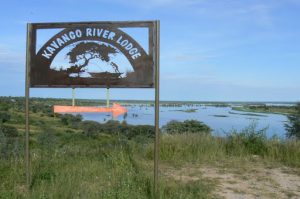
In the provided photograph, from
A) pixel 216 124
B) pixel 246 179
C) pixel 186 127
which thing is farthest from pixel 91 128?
pixel 246 179

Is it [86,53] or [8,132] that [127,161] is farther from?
[8,132]

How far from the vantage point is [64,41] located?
6438 millimetres

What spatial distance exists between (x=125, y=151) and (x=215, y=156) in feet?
6.52

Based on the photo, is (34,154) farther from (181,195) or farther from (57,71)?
(181,195)

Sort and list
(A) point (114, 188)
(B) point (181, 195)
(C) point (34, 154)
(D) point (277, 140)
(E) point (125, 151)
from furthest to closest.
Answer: (D) point (277, 140), (E) point (125, 151), (C) point (34, 154), (A) point (114, 188), (B) point (181, 195)

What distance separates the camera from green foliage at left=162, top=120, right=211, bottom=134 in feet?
39.6

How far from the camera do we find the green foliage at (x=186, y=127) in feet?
39.6

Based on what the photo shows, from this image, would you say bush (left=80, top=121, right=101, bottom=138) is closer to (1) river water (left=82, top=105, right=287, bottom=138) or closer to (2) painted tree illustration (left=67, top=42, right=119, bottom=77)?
(1) river water (left=82, top=105, right=287, bottom=138)

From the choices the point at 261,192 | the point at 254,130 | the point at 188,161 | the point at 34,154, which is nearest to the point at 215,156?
the point at 188,161

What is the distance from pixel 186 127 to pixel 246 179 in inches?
241

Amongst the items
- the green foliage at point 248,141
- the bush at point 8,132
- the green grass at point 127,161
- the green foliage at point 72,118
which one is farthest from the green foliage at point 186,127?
the bush at point 8,132

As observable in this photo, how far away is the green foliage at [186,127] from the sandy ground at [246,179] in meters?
3.36

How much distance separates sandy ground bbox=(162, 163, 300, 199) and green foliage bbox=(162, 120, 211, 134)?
11.0 ft

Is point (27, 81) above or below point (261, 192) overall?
above
